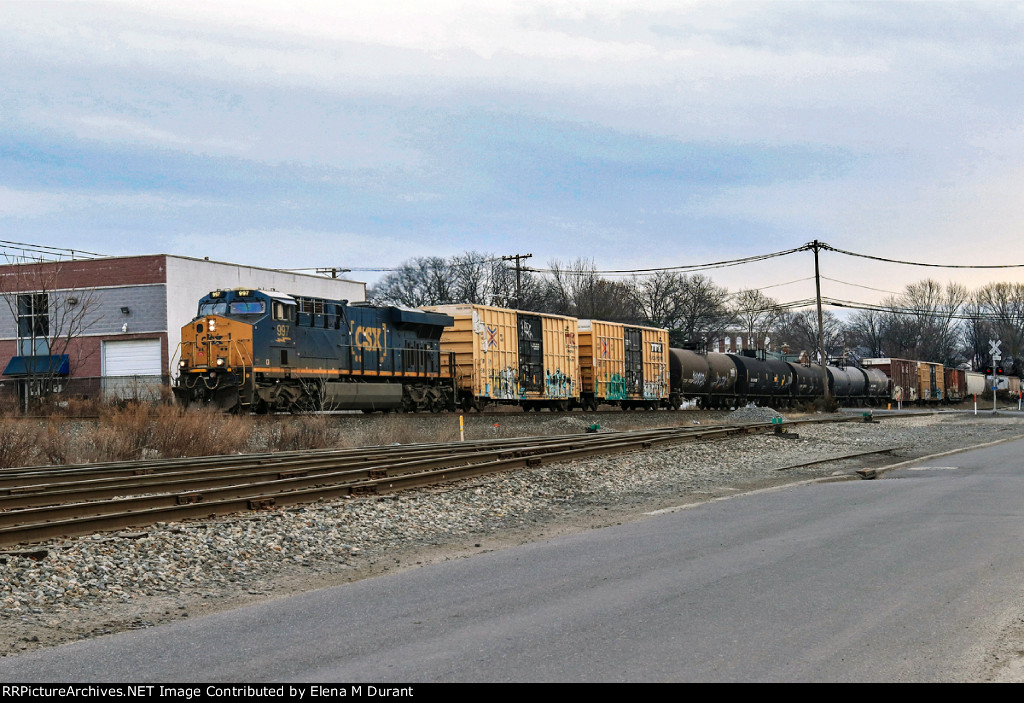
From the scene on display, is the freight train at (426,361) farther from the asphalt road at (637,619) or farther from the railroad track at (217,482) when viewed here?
the asphalt road at (637,619)

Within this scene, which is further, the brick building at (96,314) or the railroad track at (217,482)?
the brick building at (96,314)

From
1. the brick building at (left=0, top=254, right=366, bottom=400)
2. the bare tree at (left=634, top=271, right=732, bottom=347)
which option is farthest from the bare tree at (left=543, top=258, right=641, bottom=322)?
the brick building at (left=0, top=254, right=366, bottom=400)

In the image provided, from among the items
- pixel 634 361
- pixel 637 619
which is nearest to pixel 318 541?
pixel 637 619

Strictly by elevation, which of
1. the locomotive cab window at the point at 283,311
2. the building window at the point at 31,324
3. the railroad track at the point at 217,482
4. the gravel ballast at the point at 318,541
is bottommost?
the gravel ballast at the point at 318,541

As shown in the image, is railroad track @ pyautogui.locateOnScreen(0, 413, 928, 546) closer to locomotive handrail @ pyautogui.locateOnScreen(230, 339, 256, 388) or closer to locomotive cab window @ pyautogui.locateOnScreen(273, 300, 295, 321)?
locomotive handrail @ pyautogui.locateOnScreen(230, 339, 256, 388)

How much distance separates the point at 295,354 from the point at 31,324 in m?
28.2

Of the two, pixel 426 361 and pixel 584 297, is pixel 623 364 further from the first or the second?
pixel 584 297

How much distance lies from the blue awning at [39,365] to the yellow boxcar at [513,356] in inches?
930

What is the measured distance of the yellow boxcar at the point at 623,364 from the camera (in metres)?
37.8

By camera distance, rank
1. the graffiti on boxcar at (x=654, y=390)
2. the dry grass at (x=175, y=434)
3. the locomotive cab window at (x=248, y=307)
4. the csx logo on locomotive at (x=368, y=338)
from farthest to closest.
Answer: the graffiti on boxcar at (x=654, y=390) < the csx logo on locomotive at (x=368, y=338) < the locomotive cab window at (x=248, y=307) < the dry grass at (x=175, y=434)

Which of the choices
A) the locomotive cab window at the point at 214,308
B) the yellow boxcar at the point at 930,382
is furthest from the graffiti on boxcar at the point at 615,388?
the yellow boxcar at the point at 930,382

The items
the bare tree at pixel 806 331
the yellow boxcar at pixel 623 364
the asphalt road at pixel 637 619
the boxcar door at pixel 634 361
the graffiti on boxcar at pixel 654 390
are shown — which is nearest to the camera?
the asphalt road at pixel 637 619

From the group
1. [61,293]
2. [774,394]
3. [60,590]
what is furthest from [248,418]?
[774,394]

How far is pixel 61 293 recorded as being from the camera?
4716 cm
